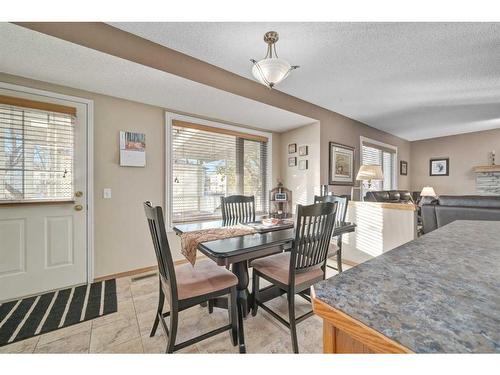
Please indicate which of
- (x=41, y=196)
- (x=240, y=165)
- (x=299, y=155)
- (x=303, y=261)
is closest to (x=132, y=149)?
(x=41, y=196)

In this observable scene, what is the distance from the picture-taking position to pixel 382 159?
17.5ft

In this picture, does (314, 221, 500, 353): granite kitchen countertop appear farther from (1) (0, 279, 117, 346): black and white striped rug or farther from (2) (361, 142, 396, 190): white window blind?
Result: (2) (361, 142, 396, 190): white window blind

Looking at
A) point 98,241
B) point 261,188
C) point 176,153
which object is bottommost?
point 98,241

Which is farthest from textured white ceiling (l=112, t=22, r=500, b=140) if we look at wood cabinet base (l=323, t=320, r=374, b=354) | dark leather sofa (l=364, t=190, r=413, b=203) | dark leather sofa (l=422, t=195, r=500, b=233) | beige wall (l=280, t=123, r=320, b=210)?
wood cabinet base (l=323, t=320, r=374, b=354)

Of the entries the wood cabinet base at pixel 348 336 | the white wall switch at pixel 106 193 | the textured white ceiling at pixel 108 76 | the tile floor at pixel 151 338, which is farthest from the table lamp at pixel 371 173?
the white wall switch at pixel 106 193

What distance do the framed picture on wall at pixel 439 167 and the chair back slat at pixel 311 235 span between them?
621 cm

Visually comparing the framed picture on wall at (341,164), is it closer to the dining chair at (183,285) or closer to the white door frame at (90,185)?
the dining chair at (183,285)

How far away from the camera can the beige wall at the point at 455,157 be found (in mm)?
5125

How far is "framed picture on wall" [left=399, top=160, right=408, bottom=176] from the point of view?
5863 mm
